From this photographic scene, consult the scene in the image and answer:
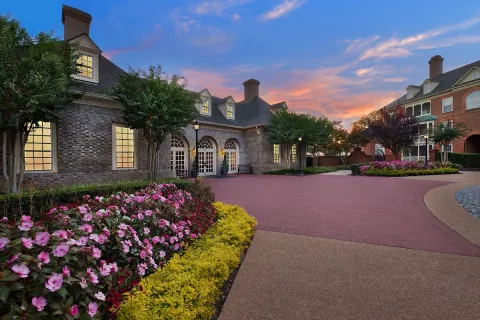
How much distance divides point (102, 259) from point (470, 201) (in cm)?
1001

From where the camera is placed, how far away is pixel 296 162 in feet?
81.3

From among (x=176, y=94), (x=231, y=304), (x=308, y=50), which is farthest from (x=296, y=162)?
(x=231, y=304)

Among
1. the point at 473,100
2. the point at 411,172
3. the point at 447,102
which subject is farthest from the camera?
the point at 447,102

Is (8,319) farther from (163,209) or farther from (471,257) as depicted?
(471,257)

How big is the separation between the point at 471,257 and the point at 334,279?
2472 millimetres

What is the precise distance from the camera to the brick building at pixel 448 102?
2391 cm

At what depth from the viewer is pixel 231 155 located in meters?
21.6

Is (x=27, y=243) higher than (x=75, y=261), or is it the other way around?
(x=27, y=243)

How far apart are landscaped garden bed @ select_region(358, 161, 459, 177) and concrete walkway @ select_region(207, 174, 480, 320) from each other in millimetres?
12068

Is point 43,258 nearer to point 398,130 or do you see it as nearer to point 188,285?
point 188,285

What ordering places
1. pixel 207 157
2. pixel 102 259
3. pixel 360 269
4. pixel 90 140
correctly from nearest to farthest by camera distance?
pixel 102 259, pixel 360 269, pixel 90 140, pixel 207 157

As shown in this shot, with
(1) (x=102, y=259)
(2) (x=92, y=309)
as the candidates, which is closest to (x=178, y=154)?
(1) (x=102, y=259)

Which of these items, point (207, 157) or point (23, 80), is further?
point (207, 157)

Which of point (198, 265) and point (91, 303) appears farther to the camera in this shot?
point (198, 265)
